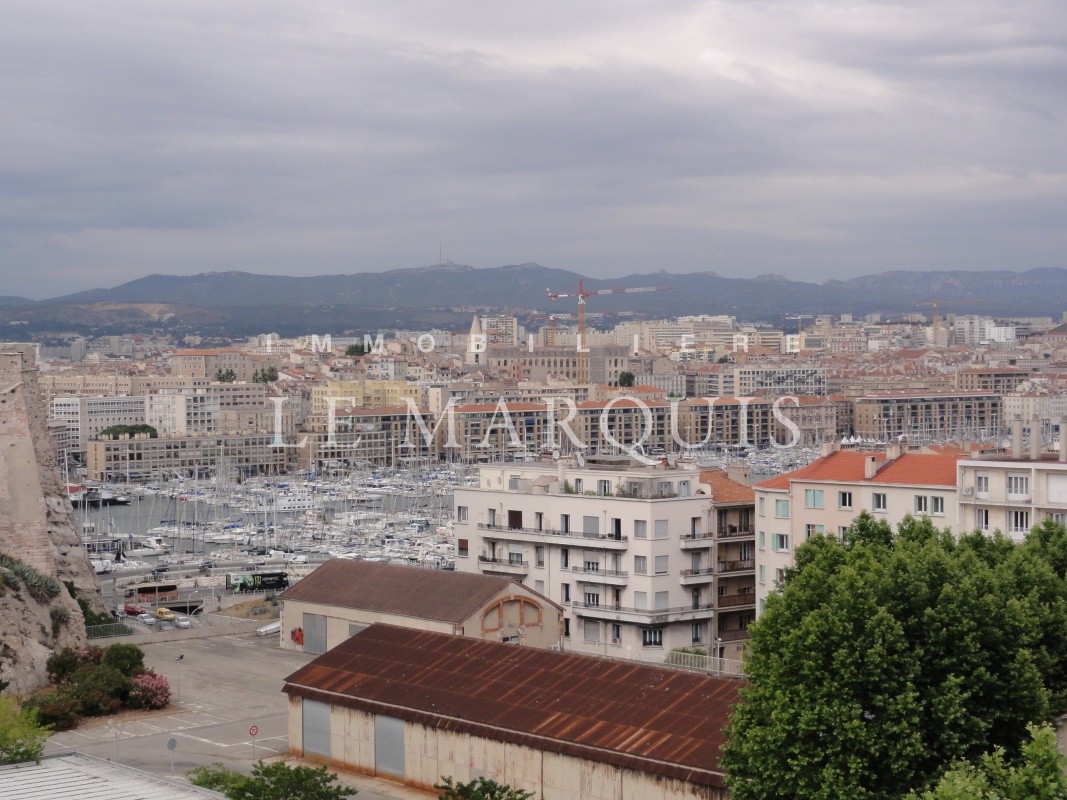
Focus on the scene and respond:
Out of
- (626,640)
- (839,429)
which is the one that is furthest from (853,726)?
(839,429)

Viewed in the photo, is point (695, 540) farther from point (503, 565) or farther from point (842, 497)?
point (503, 565)

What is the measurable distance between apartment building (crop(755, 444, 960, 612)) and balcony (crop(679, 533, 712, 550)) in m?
0.86

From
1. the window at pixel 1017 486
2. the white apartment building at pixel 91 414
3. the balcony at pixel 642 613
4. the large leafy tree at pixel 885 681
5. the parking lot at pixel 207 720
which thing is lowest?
the white apartment building at pixel 91 414

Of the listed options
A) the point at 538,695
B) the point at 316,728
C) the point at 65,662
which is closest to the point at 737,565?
the point at 538,695

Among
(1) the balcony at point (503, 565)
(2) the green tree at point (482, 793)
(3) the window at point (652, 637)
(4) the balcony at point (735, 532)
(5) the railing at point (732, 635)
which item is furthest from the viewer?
(1) the balcony at point (503, 565)

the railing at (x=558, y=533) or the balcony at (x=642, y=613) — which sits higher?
the railing at (x=558, y=533)

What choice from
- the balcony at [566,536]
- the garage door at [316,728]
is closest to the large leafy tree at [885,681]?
the garage door at [316,728]

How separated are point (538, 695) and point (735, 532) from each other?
9.74 meters

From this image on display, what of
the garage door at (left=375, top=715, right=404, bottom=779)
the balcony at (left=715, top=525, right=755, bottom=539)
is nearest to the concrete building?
the balcony at (left=715, top=525, right=755, bottom=539)

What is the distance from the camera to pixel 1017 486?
23.7 meters

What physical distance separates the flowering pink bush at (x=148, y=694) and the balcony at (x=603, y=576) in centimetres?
765

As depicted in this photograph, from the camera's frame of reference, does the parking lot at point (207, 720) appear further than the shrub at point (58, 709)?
No

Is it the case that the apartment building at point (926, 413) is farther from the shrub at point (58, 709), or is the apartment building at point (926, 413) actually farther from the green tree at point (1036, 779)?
the green tree at point (1036, 779)

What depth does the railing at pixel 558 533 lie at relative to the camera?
2695cm
